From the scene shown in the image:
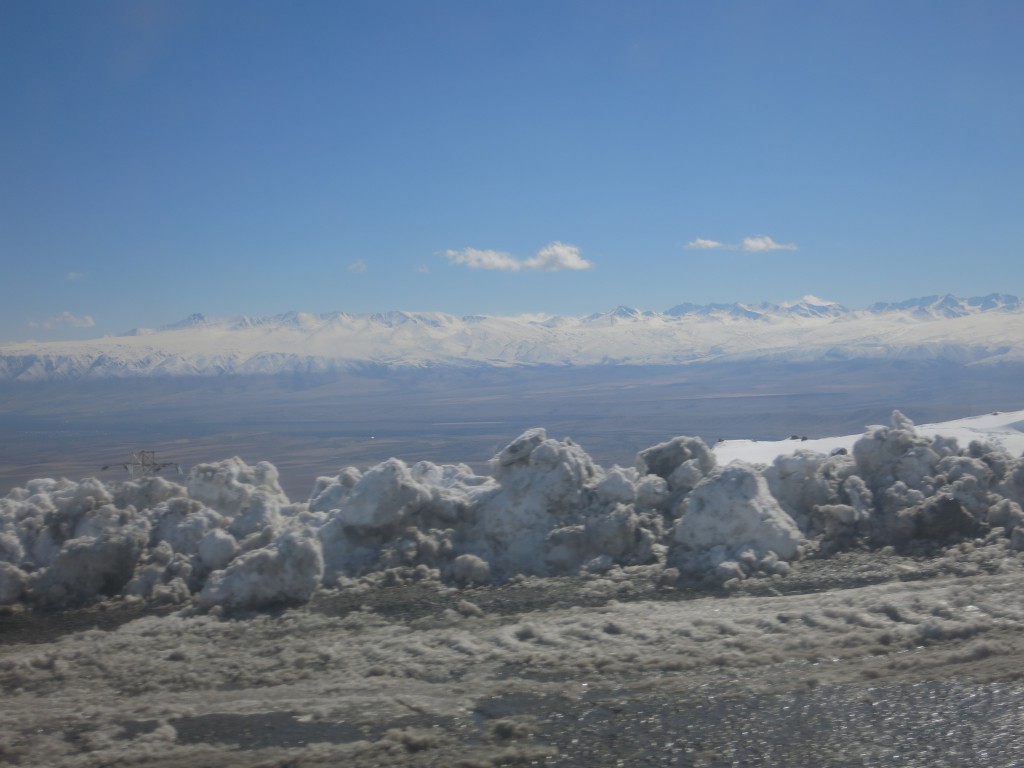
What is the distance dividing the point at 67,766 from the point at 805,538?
654 cm

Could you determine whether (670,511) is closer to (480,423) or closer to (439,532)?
(439,532)

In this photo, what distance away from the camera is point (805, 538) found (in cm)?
845

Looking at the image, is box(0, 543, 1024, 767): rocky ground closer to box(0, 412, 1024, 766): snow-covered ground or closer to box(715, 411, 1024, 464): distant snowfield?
box(0, 412, 1024, 766): snow-covered ground

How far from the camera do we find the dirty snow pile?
7.95 m

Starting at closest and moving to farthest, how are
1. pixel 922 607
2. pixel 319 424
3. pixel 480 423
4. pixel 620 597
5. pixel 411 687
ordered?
pixel 411 687 → pixel 922 607 → pixel 620 597 → pixel 480 423 → pixel 319 424

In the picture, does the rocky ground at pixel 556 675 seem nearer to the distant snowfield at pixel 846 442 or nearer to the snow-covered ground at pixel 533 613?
the snow-covered ground at pixel 533 613

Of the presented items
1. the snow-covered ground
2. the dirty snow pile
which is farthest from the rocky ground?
the dirty snow pile

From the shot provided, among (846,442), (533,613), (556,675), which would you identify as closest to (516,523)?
(533,613)

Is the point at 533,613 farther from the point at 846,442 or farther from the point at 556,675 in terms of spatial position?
the point at 846,442

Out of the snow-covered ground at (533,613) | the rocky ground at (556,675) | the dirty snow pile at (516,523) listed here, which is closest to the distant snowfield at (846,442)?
the dirty snow pile at (516,523)

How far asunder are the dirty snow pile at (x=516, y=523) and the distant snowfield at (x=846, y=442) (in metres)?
5.87

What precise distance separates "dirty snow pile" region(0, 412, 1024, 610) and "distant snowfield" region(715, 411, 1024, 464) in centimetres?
587

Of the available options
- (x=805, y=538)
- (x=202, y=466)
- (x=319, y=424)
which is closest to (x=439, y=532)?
(x=202, y=466)

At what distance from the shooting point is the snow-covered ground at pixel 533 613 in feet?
16.1
